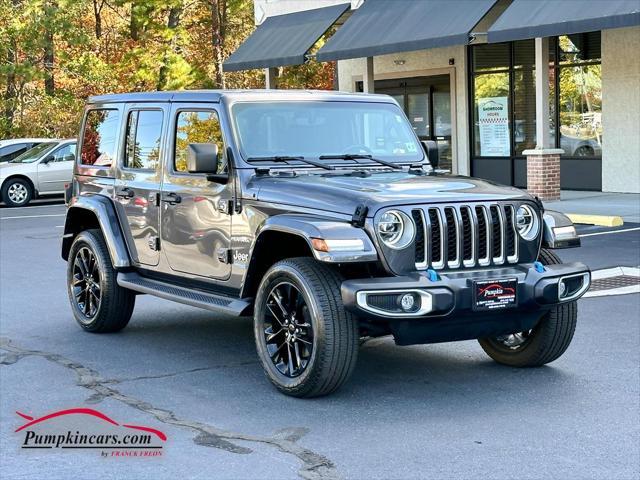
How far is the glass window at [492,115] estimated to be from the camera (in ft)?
80.3

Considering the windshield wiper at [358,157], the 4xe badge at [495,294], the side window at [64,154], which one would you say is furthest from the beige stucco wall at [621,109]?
the 4xe badge at [495,294]

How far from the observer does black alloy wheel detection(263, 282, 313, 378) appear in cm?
661

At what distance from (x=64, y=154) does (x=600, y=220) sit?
1417 cm

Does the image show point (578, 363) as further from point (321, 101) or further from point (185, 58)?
point (185, 58)

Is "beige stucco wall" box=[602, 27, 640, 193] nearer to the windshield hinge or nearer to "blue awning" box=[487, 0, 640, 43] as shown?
"blue awning" box=[487, 0, 640, 43]

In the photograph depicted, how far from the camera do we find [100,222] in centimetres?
864

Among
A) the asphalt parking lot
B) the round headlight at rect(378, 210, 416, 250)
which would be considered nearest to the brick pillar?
the asphalt parking lot

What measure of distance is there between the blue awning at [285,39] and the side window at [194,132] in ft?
55.5

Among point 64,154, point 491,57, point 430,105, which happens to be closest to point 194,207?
point 491,57

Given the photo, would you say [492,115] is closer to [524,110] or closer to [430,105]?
[524,110]

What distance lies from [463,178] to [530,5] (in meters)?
12.5

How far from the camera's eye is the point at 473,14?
20.4 metres

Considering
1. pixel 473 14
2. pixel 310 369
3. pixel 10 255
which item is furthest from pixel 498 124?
pixel 310 369

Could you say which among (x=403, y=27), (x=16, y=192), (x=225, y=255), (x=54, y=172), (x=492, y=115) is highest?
(x=403, y=27)
